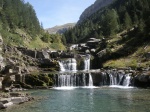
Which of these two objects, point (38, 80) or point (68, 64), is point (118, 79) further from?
point (68, 64)

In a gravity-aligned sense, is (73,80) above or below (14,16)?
below

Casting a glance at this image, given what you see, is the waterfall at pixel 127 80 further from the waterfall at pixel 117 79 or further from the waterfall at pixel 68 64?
the waterfall at pixel 68 64

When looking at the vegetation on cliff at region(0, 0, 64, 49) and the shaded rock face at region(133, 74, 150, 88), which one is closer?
the shaded rock face at region(133, 74, 150, 88)

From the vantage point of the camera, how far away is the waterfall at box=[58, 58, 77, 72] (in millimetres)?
106000

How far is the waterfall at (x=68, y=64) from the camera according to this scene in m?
106

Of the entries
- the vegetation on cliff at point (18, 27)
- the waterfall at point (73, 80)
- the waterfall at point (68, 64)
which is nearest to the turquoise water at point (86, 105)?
the waterfall at point (73, 80)

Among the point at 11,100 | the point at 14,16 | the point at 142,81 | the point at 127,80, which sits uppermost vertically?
the point at 14,16

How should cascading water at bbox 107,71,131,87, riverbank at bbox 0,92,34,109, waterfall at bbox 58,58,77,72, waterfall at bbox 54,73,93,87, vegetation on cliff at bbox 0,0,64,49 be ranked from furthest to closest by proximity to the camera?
1. vegetation on cliff at bbox 0,0,64,49
2. waterfall at bbox 58,58,77,72
3. waterfall at bbox 54,73,93,87
4. cascading water at bbox 107,71,131,87
5. riverbank at bbox 0,92,34,109

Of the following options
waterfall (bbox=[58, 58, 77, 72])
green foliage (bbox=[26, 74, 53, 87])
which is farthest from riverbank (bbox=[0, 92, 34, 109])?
waterfall (bbox=[58, 58, 77, 72])

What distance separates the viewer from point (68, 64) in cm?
10850

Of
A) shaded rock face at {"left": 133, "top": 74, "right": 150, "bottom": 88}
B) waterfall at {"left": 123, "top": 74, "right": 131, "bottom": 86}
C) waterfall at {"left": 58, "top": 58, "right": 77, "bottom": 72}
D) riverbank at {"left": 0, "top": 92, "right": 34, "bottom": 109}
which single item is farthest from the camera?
waterfall at {"left": 58, "top": 58, "right": 77, "bottom": 72}

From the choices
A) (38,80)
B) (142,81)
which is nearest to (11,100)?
(38,80)

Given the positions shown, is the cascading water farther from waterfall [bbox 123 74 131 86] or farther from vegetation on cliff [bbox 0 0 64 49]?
vegetation on cliff [bbox 0 0 64 49]

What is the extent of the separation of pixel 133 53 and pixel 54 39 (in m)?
82.2
